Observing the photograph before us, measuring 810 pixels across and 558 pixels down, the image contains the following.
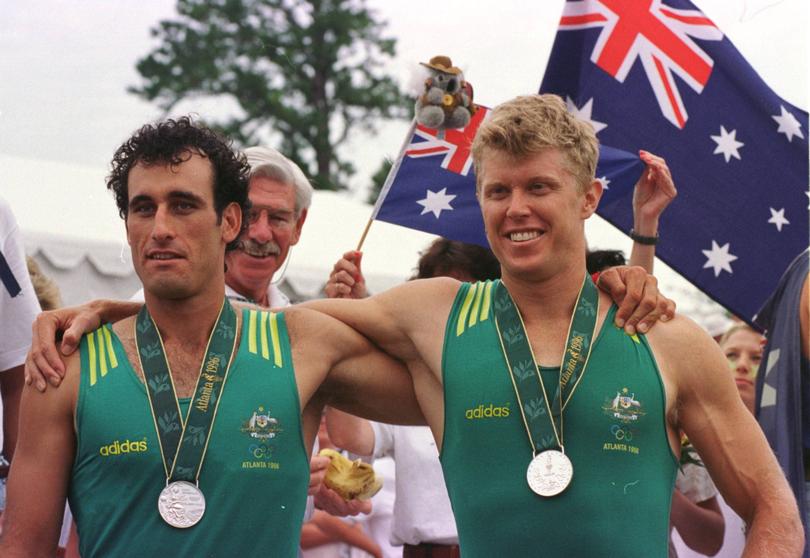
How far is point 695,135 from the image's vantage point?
7164 mm

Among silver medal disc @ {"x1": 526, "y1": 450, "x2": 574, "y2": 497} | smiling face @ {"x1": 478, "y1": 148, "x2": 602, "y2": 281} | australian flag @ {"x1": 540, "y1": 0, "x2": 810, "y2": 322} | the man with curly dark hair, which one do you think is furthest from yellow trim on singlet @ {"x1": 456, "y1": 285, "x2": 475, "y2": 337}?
australian flag @ {"x1": 540, "y1": 0, "x2": 810, "y2": 322}

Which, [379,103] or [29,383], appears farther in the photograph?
[379,103]

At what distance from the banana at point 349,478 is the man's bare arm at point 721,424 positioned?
2.13 m

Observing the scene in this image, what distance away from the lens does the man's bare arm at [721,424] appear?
14.8 ft

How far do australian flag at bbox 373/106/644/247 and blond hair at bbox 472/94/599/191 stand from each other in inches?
71.9

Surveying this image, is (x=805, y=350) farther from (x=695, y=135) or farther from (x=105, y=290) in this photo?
(x=105, y=290)

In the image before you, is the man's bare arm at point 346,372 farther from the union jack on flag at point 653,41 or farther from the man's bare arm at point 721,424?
the union jack on flag at point 653,41

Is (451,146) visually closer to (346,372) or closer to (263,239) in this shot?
(263,239)

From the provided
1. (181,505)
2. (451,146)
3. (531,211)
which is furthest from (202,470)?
(451,146)

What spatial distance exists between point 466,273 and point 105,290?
4.80 metres

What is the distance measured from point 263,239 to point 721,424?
2.41 metres

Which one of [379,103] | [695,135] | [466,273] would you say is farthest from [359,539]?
[379,103]

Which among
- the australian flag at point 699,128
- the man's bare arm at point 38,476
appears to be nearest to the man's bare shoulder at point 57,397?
the man's bare arm at point 38,476

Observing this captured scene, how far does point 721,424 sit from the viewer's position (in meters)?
4.54
